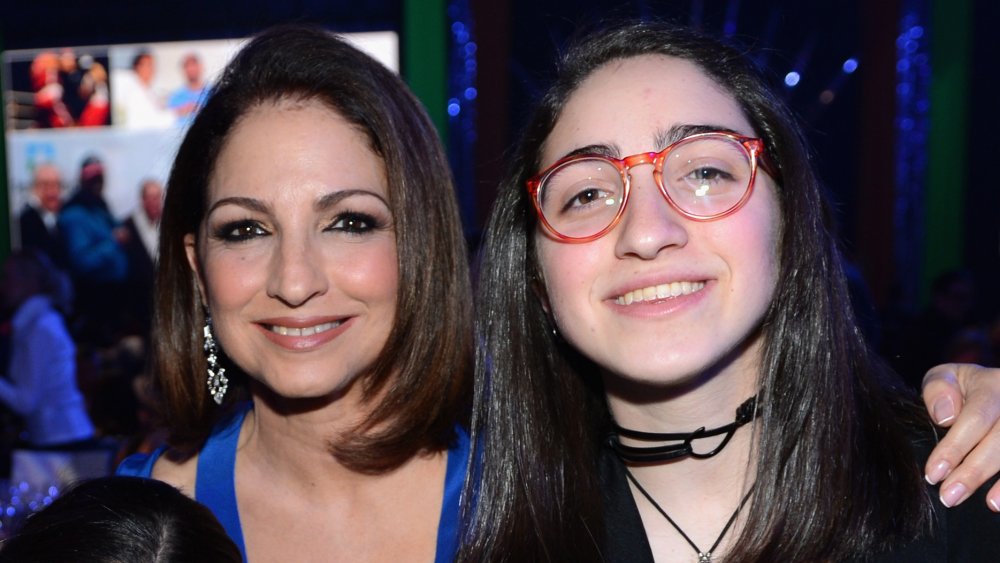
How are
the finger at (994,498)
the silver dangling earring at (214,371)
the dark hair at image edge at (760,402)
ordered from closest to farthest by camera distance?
the finger at (994,498), the dark hair at image edge at (760,402), the silver dangling earring at (214,371)

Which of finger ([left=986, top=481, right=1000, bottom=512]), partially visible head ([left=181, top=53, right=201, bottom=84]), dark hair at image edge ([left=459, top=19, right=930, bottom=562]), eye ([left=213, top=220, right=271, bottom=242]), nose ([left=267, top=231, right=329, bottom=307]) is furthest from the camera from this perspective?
partially visible head ([left=181, top=53, right=201, bottom=84])

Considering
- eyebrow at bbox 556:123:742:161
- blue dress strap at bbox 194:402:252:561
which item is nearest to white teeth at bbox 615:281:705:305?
eyebrow at bbox 556:123:742:161

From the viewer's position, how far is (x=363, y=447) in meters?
2.06

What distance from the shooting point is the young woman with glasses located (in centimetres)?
146

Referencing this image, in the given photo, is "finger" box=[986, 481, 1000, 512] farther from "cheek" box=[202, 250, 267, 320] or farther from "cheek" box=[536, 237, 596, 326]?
"cheek" box=[202, 250, 267, 320]

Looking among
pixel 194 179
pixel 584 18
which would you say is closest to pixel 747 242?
pixel 584 18

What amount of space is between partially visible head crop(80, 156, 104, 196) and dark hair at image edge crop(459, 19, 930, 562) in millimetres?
7980

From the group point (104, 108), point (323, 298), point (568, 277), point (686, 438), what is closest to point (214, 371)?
point (323, 298)

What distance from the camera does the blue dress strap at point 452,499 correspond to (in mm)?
1934

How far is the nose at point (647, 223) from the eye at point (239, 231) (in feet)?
2.77

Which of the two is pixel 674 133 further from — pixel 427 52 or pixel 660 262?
pixel 427 52

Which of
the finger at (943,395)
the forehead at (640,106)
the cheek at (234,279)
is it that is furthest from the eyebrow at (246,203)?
the finger at (943,395)

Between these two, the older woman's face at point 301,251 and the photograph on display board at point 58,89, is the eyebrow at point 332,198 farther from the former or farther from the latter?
the photograph on display board at point 58,89

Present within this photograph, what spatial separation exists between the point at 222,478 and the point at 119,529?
0.63 m
